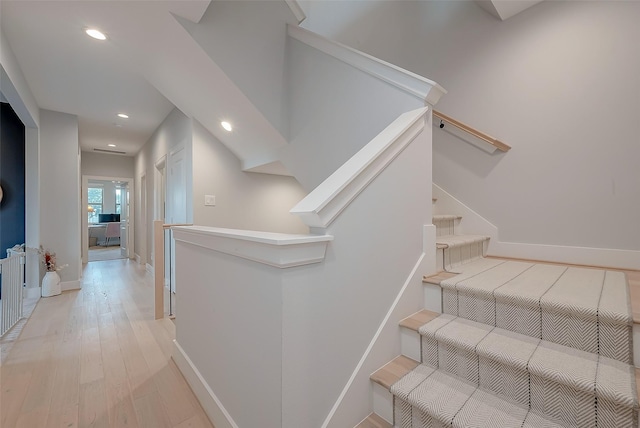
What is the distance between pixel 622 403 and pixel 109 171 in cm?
826

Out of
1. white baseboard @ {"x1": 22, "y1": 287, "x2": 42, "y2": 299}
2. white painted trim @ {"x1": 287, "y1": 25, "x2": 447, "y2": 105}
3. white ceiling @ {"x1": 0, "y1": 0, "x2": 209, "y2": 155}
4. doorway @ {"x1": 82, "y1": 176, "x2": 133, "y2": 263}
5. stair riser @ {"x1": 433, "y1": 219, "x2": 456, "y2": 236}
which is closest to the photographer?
white painted trim @ {"x1": 287, "y1": 25, "x2": 447, "y2": 105}

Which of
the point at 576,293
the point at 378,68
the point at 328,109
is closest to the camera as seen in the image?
the point at 576,293

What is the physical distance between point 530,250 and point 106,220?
1226 centimetres

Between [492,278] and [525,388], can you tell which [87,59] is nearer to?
[492,278]

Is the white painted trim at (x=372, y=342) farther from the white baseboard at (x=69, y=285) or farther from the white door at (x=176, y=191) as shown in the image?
the white baseboard at (x=69, y=285)

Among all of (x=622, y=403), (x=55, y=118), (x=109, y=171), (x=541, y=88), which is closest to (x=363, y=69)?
(x=541, y=88)

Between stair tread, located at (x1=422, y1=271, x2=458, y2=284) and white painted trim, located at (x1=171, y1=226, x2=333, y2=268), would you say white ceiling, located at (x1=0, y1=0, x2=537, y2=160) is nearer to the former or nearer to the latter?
white painted trim, located at (x1=171, y1=226, x2=333, y2=268)

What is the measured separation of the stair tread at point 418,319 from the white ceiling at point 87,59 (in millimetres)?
2409

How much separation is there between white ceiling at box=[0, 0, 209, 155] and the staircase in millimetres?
2532

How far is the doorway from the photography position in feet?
19.8

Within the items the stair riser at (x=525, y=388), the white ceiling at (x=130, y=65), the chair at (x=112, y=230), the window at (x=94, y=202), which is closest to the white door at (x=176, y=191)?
the white ceiling at (x=130, y=65)

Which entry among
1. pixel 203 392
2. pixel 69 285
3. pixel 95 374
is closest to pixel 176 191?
pixel 69 285

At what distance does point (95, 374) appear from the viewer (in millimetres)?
1777

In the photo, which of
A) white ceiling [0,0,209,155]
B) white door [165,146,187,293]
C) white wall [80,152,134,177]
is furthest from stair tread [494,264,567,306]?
white wall [80,152,134,177]
